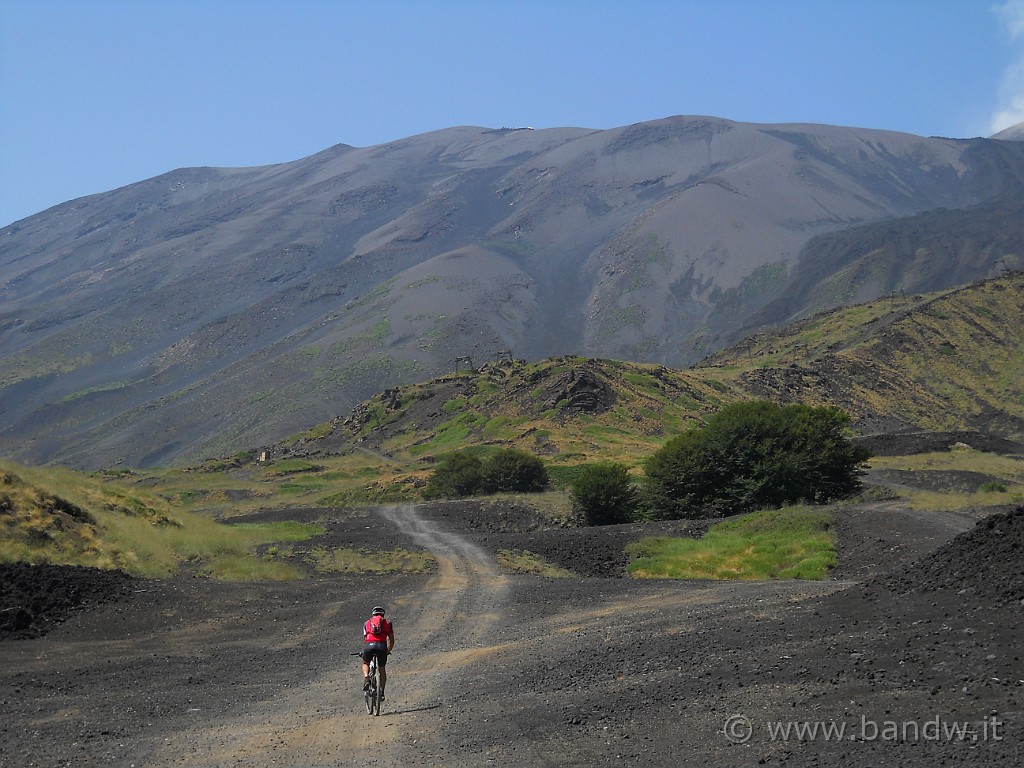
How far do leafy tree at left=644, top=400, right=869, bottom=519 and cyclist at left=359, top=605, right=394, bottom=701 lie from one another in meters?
24.2

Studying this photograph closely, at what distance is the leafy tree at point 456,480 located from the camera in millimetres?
55969

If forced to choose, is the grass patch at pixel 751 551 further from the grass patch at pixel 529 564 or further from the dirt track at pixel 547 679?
the dirt track at pixel 547 679

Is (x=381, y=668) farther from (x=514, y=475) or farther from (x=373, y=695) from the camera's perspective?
(x=514, y=475)

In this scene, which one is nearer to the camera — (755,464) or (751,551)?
(751,551)

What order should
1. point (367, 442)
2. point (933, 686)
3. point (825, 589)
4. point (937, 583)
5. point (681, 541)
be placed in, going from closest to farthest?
point (933, 686), point (937, 583), point (825, 589), point (681, 541), point (367, 442)

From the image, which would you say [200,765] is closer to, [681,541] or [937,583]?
[937,583]

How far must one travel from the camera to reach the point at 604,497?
39469 millimetres

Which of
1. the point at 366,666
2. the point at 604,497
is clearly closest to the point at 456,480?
the point at 604,497

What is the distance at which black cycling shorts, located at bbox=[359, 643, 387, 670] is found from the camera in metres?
12.1

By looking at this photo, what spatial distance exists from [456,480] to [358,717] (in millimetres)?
44857

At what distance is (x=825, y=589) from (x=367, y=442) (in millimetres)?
86194

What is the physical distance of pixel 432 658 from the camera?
15.5 m

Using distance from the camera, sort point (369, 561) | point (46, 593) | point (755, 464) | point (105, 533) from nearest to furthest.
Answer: point (46, 593) → point (105, 533) → point (369, 561) → point (755, 464)

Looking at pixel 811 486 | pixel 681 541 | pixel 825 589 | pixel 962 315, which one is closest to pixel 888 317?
pixel 962 315
